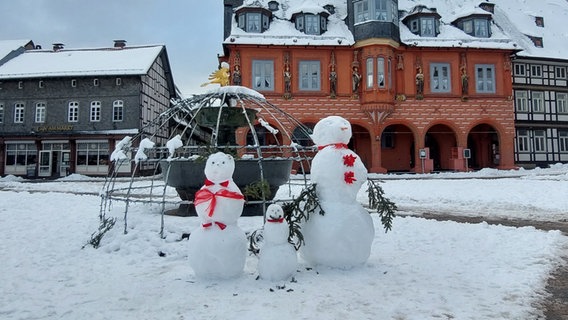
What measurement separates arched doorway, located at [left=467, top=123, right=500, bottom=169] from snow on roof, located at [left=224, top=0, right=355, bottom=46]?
38.6ft

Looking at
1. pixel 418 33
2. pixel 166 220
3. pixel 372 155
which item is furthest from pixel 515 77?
pixel 166 220

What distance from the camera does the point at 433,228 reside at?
8297 millimetres

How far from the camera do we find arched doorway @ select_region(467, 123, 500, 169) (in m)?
28.0

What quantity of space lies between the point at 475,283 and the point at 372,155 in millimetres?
20497

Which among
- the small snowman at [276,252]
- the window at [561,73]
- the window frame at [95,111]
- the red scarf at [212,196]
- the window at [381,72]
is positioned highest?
the window at [561,73]

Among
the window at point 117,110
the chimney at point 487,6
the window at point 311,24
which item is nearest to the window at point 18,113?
the window at point 117,110

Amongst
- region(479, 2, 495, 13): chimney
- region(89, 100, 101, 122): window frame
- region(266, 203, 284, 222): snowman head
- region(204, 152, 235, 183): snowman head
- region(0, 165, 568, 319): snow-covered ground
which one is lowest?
region(0, 165, 568, 319): snow-covered ground

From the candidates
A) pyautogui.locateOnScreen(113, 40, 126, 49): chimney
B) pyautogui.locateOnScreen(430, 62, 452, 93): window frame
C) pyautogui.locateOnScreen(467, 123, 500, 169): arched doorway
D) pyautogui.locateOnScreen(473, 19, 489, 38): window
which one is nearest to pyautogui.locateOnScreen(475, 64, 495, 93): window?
pyautogui.locateOnScreen(430, 62, 452, 93): window frame

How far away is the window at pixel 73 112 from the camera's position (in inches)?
1140

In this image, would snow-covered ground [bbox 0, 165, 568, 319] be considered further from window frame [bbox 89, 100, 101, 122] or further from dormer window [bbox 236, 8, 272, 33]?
window frame [bbox 89, 100, 101, 122]

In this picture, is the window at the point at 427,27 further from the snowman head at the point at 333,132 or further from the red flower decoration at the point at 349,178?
the red flower decoration at the point at 349,178

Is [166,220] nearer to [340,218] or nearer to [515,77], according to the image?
[340,218]

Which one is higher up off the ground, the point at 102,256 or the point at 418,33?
the point at 418,33

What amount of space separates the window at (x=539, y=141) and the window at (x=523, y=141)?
0.73m
